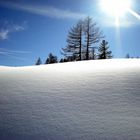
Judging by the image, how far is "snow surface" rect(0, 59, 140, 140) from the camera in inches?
76.4

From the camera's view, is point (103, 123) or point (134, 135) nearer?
point (134, 135)

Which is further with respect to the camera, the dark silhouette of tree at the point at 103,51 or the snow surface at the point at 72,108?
the dark silhouette of tree at the point at 103,51

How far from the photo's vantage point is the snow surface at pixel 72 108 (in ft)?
6.37

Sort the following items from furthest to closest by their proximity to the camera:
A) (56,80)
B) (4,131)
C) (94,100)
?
1. (56,80)
2. (94,100)
3. (4,131)

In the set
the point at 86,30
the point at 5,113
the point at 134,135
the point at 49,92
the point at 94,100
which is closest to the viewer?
the point at 134,135

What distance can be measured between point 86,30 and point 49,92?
2054cm

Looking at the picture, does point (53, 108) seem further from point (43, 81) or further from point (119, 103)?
point (43, 81)

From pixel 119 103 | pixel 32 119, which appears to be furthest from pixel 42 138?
pixel 119 103

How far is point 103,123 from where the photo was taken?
81.4 inches

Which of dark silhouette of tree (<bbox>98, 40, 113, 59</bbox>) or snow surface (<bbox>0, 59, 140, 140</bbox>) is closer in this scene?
snow surface (<bbox>0, 59, 140, 140</bbox>)

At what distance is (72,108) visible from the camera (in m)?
2.39

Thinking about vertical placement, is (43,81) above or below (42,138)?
above

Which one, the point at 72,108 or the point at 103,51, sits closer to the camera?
the point at 72,108

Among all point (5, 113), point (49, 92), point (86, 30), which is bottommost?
point (5, 113)
